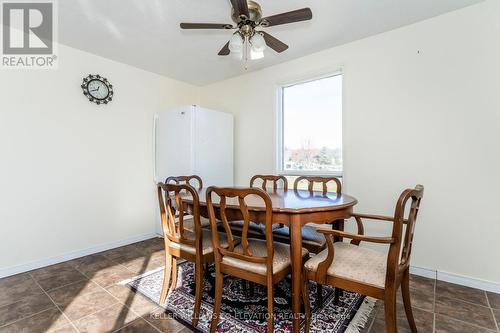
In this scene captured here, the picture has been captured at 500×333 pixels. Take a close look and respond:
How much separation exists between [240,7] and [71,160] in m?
2.57

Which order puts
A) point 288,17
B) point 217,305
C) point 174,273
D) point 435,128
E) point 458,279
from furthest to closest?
point 435,128 → point 458,279 → point 174,273 → point 288,17 → point 217,305

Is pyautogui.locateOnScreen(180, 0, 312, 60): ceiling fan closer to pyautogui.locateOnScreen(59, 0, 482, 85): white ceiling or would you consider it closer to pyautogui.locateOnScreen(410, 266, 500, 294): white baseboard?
pyautogui.locateOnScreen(59, 0, 482, 85): white ceiling

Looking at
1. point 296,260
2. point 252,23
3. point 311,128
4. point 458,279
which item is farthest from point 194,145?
point 458,279

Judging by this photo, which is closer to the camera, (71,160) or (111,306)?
(111,306)

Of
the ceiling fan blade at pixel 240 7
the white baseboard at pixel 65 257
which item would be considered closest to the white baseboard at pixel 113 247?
the white baseboard at pixel 65 257

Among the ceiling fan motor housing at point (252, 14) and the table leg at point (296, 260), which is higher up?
the ceiling fan motor housing at point (252, 14)

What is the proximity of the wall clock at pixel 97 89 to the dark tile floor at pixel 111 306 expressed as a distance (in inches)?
77.7

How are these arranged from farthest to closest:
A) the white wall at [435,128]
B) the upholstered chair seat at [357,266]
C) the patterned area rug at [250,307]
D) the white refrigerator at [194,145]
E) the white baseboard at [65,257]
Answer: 1. the white refrigerator at [194,145]
2. the white baseboard at [65,257]
3. the white wall at [435,128]
4. the patterned area rug at [250,307]
5. the upholstered chair seat at [357,266]

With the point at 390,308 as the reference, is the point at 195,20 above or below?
→ above

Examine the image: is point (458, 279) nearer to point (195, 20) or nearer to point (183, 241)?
point (183, 241)

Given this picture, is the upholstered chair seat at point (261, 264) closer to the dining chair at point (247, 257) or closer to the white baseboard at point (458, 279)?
the dining chair at point (247, 257)

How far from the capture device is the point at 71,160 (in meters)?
2.87

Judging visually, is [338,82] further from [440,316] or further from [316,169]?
[440,316]

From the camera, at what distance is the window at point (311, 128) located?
9.91ft
